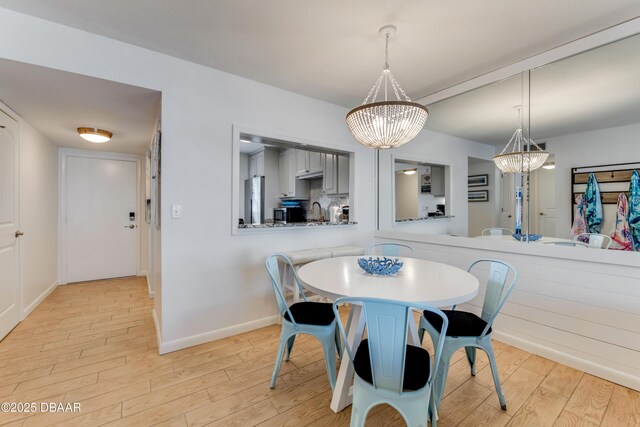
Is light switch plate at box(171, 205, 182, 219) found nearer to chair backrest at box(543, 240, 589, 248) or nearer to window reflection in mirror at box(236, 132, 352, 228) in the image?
window reflection in mirror at box(236, 132, 352, 228)

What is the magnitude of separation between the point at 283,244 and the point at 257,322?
79cm

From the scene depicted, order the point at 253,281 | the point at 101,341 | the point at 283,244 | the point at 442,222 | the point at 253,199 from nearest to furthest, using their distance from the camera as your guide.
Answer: the point at 101,341 < the point at 253,281 < the point at 283,244 < the point at 442,222 < the point at 253,199

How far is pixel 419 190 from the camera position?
355 cm

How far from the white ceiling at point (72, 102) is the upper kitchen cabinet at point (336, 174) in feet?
7.74

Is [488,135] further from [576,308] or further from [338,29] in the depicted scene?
[338,29]

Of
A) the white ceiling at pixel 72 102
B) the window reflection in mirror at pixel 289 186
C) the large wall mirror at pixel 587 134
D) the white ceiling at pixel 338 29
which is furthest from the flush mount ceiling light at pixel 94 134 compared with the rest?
the large wall mirror at pixel 587 134

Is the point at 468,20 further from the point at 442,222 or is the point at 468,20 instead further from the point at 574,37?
the point at 442,222

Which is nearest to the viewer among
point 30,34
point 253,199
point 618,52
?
point 30,34

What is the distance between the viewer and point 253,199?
5504 mm

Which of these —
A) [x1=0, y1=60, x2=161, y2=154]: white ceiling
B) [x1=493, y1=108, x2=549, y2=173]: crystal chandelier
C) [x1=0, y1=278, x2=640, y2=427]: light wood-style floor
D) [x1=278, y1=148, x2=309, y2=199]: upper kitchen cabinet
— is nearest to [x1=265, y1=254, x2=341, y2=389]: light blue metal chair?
[x1=0, y1=278, x2=640, y2=427]: light wood-style floor

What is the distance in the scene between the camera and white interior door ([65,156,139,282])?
161 inches

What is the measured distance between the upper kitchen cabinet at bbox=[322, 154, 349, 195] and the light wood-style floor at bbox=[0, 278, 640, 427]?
228cm

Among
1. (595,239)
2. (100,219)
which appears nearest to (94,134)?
(100,219)

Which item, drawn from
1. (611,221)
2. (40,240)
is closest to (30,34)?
(40,240)
